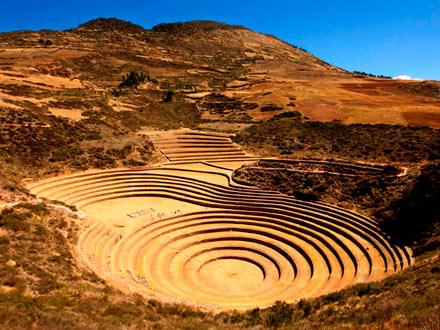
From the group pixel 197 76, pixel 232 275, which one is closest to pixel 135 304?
pixel 232 275

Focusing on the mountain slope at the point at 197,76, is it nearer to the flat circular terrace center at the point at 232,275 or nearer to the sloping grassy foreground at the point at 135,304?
the sloping grassy foreground at the point at 135,304

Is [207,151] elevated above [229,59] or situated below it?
below

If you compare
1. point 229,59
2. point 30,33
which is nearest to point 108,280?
point 229,59

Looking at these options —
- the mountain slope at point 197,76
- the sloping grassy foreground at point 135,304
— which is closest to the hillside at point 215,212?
the sloping grassy foreground at point 135,304

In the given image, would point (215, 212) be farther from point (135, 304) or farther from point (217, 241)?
point (135, 304)

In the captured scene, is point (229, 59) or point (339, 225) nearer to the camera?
point (339, 225)

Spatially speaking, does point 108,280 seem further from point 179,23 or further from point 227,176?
point 179,23
